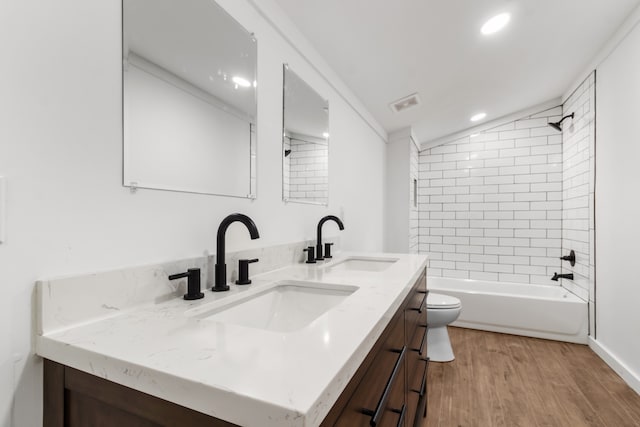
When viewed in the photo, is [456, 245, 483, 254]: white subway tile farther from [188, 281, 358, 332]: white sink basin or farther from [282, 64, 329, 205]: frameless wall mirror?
[188, 281, 358, 332]: white sink basin

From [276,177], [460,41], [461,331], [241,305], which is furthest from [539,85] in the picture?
[241,305]

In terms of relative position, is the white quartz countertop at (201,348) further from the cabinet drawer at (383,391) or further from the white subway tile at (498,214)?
the white subway tile at (498,214)

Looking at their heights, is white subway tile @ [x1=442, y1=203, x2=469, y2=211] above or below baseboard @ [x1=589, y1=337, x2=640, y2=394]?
above

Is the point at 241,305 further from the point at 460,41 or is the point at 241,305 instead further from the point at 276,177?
the point at 460,41

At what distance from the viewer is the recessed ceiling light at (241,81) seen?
1.22m

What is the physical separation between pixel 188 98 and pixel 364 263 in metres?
1.24

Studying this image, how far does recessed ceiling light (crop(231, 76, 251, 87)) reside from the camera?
1220mm

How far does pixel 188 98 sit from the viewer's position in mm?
1024

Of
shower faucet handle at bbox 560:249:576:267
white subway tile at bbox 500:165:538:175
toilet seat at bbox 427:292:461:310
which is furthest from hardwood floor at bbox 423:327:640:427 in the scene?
white subway tile at bbox 500:165:538:175

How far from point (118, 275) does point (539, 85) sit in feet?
12.6

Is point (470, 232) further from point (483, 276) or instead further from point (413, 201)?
point (413, 201)

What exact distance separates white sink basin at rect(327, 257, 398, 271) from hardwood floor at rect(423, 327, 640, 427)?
0.90m

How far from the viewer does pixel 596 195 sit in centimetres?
269

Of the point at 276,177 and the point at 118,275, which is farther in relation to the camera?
the point at 276,177
